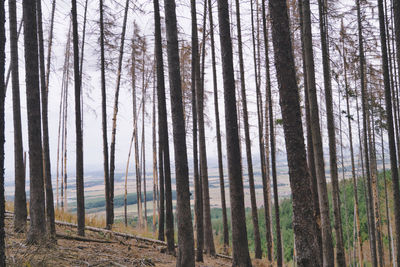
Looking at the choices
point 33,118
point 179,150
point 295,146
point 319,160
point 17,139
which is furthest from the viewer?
point 17,139

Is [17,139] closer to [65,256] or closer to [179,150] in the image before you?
[65,256]

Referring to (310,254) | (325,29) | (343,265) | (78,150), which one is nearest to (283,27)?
(310,254)

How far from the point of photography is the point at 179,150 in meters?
4.79

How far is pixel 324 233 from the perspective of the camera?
509 cm

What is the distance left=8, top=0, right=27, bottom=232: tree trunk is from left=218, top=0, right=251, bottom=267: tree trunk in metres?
4.03

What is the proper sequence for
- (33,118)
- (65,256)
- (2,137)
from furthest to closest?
(33,118)
(65,256)
(2,137)

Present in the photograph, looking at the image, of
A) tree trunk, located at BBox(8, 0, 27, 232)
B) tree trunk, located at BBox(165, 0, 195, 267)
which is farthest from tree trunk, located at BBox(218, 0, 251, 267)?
tree trunk, located at BBox(8, 0, 27, 232)

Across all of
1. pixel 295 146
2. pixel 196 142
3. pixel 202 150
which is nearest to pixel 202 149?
pixel 202 150

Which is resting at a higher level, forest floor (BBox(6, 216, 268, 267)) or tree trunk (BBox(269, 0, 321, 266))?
tree trunk (BBox(269, 0, 321, 266))

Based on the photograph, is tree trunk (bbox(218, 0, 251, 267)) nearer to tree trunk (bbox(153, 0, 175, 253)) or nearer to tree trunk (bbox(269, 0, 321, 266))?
tree trunk (bbox(269, 0, 321, 266))

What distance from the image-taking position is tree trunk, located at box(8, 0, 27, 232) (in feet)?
18.6

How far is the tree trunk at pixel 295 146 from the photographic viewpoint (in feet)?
10.9

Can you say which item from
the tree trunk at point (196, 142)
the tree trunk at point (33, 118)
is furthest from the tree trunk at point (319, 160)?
the tree trunk at point (33, 118)

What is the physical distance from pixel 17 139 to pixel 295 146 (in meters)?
5.39
